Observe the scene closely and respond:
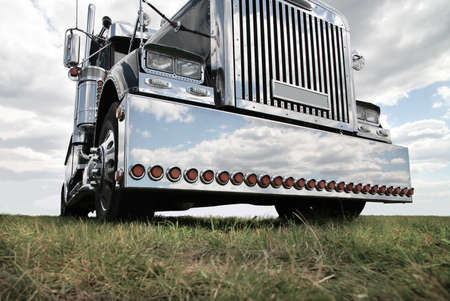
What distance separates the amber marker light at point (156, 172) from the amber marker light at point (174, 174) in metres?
0.05

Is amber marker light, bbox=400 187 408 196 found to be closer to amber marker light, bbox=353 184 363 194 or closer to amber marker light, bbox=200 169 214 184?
amber marker light, bbox=353 184 363 194

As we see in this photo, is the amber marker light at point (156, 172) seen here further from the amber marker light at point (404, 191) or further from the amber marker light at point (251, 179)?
the amber marker light at point (404, 191)

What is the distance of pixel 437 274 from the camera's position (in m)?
1.10

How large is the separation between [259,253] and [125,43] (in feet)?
11.5

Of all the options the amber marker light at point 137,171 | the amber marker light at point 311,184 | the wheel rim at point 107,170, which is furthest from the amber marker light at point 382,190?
the wheel rim at point 107,170

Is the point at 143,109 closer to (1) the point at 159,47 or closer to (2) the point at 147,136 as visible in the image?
(2) the point at 147,136

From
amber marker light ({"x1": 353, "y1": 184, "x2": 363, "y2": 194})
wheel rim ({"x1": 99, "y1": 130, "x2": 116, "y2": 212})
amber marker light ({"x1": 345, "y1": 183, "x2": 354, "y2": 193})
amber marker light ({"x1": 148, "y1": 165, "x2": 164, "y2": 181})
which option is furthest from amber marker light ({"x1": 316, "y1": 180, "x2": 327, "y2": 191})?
wheel rim ({"x1": 99, "y1": 130, "x2": 116, "y2": 212})

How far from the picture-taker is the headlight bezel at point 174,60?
254 cm

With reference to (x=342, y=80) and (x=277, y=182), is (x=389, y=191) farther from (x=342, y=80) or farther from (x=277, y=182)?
(x=277, y=182)

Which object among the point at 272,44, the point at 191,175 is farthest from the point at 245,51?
the point at 191,175

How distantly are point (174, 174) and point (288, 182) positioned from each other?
98 centimetres

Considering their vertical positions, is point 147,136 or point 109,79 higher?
point 109,79

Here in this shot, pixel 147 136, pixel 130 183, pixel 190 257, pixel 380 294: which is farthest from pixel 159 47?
pixel 380 294

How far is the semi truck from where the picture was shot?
93.9 inches
